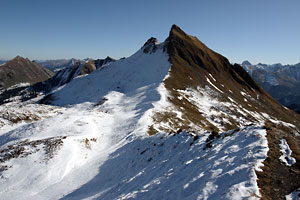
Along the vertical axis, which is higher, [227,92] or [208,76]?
[208,76]

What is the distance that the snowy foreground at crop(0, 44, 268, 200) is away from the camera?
41.0ft

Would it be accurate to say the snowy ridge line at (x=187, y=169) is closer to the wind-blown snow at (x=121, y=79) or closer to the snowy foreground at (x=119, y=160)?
the snowy foreground at (x=119, y=160)

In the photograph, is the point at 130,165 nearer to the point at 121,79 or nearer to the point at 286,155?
the point at 286,155

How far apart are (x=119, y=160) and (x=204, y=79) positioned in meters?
74.2

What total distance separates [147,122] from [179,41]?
258ft

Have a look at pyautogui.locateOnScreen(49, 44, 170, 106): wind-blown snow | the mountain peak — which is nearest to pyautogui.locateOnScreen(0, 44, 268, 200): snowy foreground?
pyautogui.locateOnScreen(49, 44, 170, 106): wind-blown snow

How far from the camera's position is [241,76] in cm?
12088

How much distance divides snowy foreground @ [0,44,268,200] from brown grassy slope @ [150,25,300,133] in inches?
850

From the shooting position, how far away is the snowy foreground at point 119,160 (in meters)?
12.5

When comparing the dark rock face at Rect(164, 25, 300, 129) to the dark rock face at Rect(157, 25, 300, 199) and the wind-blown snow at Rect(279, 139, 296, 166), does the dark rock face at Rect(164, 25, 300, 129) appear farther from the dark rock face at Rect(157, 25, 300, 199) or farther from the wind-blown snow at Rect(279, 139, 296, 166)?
the wind-blown snow at Rect(279, 139, 296, 166)

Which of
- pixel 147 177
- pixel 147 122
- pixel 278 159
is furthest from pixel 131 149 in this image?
pixel 278 159

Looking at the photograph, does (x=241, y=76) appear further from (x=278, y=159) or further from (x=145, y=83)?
(x=278, y=159)

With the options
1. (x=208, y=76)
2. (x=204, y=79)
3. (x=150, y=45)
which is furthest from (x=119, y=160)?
(x=150, y=45)

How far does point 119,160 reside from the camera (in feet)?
80.7
